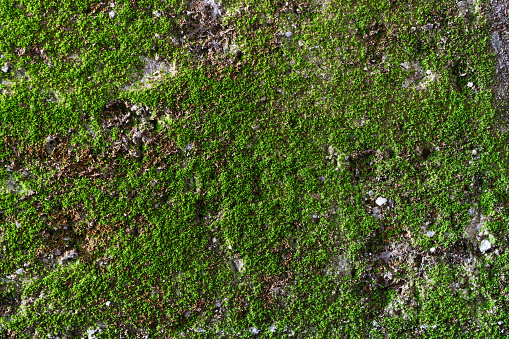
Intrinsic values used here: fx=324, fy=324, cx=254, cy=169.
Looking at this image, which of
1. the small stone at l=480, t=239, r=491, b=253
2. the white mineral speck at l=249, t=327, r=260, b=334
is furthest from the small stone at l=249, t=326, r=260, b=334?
the small stone at l=480, t=239, r=491, b=253

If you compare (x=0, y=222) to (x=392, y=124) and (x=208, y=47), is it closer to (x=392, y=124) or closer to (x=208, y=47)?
(x=208, y=47)

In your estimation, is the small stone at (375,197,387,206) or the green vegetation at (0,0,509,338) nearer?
the green vegetation at (0,0,509,338)

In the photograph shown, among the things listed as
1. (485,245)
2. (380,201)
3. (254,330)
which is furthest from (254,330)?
(485,245)

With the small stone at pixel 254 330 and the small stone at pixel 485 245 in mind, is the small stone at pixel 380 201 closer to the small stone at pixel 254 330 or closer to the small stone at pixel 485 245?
the small stone at pixel 485 245

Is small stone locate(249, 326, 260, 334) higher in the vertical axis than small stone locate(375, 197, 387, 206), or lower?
lower

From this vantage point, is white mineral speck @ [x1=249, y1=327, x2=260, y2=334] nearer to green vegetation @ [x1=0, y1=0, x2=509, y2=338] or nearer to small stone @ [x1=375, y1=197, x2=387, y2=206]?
green vegetation @ [x1=0, y1=0, x2=509, y2=338]

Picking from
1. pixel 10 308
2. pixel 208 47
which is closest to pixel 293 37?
pixel 208 47

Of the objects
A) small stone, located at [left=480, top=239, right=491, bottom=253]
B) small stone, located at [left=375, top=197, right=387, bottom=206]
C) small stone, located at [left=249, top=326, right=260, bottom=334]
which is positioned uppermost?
small stone, located at [left=375, top=197, right=387, bottom=206]
